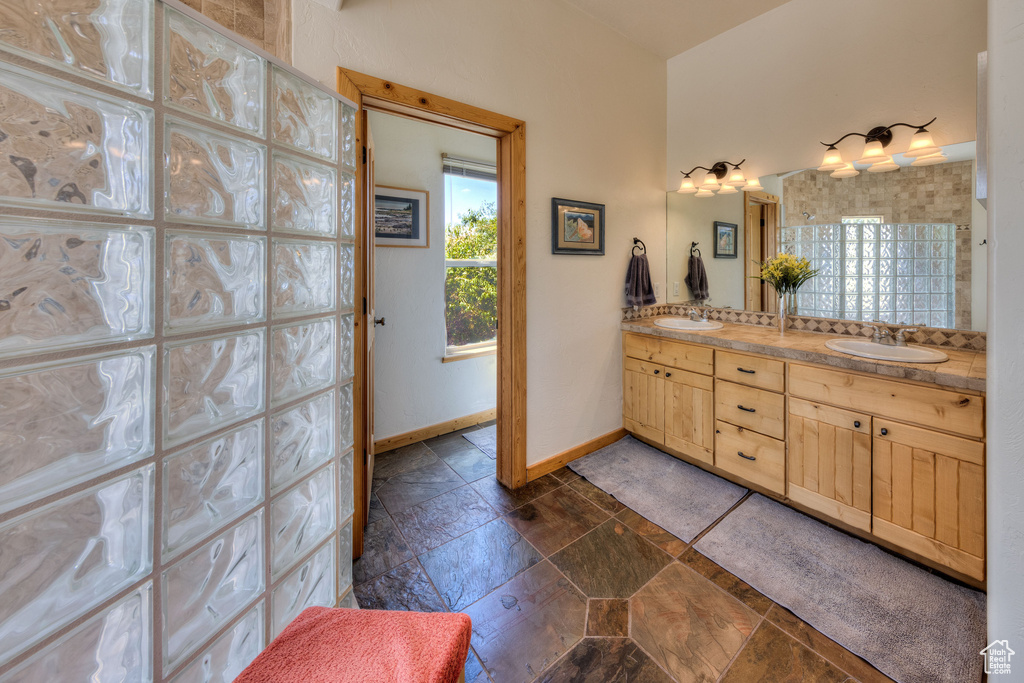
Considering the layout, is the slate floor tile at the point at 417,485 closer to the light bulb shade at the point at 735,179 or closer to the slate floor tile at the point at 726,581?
the slate floor tile at the point at 726,581

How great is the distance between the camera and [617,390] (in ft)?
9.52

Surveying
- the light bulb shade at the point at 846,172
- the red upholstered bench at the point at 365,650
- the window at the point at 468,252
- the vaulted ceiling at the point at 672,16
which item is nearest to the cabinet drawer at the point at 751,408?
the light bulb shade at the point at 846,172

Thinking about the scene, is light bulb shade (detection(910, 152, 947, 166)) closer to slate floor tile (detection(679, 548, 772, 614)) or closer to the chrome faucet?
the chrome faucet

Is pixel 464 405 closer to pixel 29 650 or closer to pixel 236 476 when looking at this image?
pixel 236 476

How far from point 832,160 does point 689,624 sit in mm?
2540

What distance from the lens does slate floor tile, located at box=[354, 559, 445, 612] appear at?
1477 mm

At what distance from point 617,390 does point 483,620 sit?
1856 millimetres

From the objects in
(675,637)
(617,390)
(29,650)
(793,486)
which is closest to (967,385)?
(793,486)

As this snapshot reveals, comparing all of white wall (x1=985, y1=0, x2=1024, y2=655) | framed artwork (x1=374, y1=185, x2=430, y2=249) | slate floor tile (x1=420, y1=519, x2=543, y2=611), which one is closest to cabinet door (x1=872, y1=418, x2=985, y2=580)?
white wall (x1=985, y1=0, x2=1024, y2=655)

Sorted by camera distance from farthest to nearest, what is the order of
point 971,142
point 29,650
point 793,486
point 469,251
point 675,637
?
point 469,251
point 793,486
point 971,142
point 675,637
point 29,650

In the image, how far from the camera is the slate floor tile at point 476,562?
5.13 feet

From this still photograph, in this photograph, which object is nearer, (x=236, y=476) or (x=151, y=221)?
(x=151, y=221)

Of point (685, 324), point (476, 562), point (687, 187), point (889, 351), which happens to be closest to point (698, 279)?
point (685, 324)

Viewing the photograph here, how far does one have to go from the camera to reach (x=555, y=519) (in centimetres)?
202
